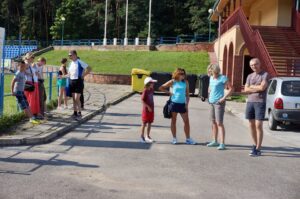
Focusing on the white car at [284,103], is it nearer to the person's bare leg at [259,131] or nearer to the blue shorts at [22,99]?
the person's bare leg at [259,131]

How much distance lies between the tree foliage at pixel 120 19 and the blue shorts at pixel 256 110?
6486 centimetres

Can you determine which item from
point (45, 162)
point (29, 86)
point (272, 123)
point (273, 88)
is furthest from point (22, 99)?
point (273, 88)

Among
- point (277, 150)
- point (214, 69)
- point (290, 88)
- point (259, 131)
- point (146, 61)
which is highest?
point (146, 61)

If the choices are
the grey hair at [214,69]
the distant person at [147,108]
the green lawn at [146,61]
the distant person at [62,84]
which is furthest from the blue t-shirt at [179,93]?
the green lawn at [146,61]

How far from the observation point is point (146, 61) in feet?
161

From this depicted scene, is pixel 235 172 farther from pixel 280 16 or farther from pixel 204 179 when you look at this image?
pixel 280 16

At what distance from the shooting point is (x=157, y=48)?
56250 mm

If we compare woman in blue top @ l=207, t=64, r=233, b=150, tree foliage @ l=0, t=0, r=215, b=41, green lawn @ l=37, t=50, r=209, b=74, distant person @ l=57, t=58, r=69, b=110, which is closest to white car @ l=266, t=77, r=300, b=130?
woman in blue top @ l=207, t=64, r=233, b=150

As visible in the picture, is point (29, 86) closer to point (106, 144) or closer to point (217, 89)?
point (106, 144)

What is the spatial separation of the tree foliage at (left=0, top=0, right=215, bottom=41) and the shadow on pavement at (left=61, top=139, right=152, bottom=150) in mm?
64462

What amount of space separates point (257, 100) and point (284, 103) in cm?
485

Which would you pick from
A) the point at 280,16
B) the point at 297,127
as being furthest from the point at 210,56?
the point at 297,127

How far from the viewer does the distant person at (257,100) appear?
9859 millimetres

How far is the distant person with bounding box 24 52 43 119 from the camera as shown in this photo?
13023 mm
